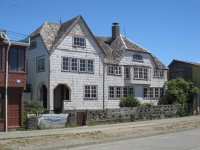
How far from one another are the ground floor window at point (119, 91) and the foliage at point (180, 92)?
419 centimetres

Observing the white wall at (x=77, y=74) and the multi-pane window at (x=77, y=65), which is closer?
the white wall at (x=77, y=74)

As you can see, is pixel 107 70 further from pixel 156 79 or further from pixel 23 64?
pixel 23 64

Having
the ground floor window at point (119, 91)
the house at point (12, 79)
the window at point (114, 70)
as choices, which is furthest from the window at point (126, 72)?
the house at point (12, 79)

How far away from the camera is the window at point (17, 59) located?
25.2 m

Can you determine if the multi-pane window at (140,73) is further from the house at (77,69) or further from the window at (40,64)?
the window at (40,64)

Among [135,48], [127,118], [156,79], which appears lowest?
[127,118]

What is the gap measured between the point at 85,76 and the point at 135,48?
8549mm

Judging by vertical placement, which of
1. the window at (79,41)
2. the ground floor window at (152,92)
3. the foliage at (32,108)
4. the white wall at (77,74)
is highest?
the window at (79,41)

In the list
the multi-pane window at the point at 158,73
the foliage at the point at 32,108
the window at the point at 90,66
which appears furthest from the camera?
the multi-pane window at the point at 158,73

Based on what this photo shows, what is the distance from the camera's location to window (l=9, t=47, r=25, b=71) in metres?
25.2

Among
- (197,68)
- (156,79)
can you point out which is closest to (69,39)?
(156,79)

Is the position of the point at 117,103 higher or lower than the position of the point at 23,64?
lower

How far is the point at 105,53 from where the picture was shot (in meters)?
43.2

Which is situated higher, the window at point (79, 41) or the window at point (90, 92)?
the window at point (79, 41)
